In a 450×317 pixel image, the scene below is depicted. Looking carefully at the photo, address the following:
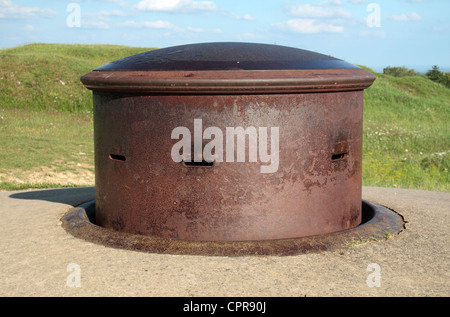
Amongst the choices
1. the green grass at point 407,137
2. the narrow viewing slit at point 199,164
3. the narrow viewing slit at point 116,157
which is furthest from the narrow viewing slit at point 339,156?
the green grass at point 407,137

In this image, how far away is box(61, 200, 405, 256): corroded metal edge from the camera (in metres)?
3.54

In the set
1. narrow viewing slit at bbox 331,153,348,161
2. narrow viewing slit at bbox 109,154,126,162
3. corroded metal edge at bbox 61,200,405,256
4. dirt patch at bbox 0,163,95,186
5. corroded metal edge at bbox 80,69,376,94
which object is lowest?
dirt patch at bbox 0,163,95,186

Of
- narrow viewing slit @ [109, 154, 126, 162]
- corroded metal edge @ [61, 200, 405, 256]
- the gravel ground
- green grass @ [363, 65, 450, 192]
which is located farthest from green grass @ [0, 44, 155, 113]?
the gravel ground

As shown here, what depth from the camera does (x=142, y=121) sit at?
380 cm

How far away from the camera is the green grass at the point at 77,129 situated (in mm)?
9039

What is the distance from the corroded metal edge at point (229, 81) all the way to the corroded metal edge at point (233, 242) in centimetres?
104

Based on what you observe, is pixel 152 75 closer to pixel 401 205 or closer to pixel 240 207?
pixel 240 207

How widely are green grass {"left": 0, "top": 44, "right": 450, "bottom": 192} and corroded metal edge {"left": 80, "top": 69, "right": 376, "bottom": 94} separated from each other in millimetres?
3998

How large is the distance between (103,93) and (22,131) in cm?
1031

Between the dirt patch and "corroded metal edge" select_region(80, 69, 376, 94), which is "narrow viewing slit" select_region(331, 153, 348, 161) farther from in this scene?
the dirt patch

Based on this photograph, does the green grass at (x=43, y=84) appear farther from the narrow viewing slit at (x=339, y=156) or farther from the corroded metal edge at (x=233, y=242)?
the narrow viewing slit at (x=339, y=156)

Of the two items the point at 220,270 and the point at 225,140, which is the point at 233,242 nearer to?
the point at 220,270

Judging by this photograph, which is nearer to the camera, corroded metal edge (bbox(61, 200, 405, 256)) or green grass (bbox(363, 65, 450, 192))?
corroded metal edge (bbox(61, 200, 405, 256))
